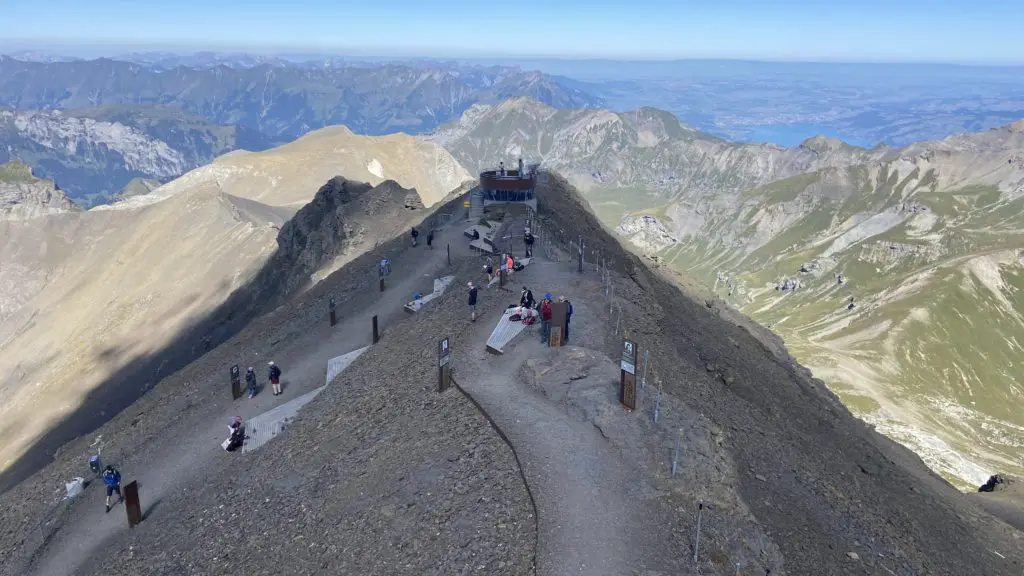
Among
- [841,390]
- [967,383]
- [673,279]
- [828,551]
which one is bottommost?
[967,383]

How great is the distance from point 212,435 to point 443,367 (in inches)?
632

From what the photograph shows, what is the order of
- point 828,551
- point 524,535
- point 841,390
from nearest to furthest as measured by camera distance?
point 524,535 < point 828,551 < point 841,390

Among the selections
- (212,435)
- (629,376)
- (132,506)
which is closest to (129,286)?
(212,435)

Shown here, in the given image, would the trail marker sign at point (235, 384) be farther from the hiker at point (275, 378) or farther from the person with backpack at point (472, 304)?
the person with backpack at point (472, 304)

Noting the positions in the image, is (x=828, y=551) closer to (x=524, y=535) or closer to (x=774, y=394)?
(x=524, y=535)

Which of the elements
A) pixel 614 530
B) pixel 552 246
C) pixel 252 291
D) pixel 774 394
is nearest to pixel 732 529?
pixel 614 530

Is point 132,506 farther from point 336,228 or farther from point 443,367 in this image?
point 336,228

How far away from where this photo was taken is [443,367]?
2594 cm

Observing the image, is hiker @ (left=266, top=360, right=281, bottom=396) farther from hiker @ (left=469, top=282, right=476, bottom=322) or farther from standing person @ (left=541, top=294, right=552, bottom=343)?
standing person @ (left=541, top=294, right=552, bottom=343)

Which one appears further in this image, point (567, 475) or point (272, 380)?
point (272, 380)

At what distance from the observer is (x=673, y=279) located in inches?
2872

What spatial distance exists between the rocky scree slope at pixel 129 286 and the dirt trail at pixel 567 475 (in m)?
53.0

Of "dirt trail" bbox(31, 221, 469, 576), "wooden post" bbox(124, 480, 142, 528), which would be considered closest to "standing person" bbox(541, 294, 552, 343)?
"dirt trail" bbox(31, 221, 469, 576)

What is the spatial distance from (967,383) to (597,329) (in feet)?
630
